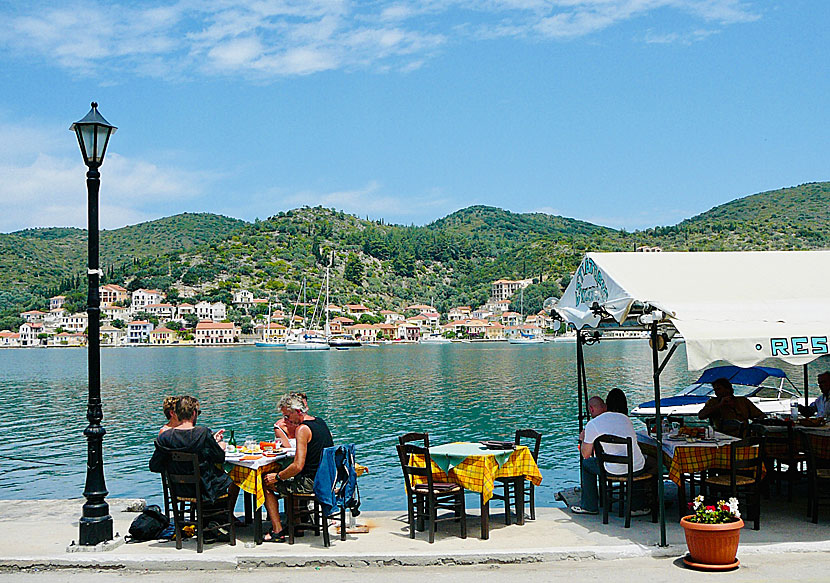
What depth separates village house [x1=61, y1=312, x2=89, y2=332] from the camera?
157 metres

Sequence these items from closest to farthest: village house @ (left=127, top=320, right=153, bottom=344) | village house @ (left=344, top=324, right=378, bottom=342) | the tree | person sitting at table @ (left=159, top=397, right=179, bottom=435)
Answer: person sitting at table @ (left=159, top=397, right=179, bottom=435) < village house @ (left=344, top=324, right=378, bottom=342) < village house @ (left=127, top=320, right=153, bottom=344) < the tree

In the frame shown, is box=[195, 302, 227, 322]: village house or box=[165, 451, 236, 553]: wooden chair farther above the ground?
box=[195, 302, 227, 322]: village house

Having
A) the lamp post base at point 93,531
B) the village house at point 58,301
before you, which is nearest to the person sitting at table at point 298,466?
the lamp post base at point 93,531

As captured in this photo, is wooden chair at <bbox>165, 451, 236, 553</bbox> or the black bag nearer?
wooden chair at <bbox>165, 451, 236, 553</bbox>

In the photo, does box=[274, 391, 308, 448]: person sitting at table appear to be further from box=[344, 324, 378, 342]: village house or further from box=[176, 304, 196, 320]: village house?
box=[176, 304, 196, 320]: village house

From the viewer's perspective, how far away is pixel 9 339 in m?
157

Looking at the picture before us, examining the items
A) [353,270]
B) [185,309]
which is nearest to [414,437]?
[185,309]

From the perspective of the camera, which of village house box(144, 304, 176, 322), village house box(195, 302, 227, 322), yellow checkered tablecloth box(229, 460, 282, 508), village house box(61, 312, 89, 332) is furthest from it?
village house box(144, 304, 176, 322)

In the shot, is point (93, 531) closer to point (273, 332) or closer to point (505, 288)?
point (273, 332)

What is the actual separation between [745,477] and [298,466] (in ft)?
13.7

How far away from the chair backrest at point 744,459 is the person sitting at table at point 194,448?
15.0ft

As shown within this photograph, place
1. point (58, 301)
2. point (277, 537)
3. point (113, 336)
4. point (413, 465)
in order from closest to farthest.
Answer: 1. point (277, 537)
2. point (413, 465)
3. point (58, 301)
4. point (113, 336)

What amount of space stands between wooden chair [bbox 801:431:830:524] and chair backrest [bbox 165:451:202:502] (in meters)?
5.52

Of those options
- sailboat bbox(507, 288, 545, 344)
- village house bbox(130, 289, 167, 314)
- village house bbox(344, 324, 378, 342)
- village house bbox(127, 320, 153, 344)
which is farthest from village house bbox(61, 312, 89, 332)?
sailboat bbox(507, 288, 545, 344)
